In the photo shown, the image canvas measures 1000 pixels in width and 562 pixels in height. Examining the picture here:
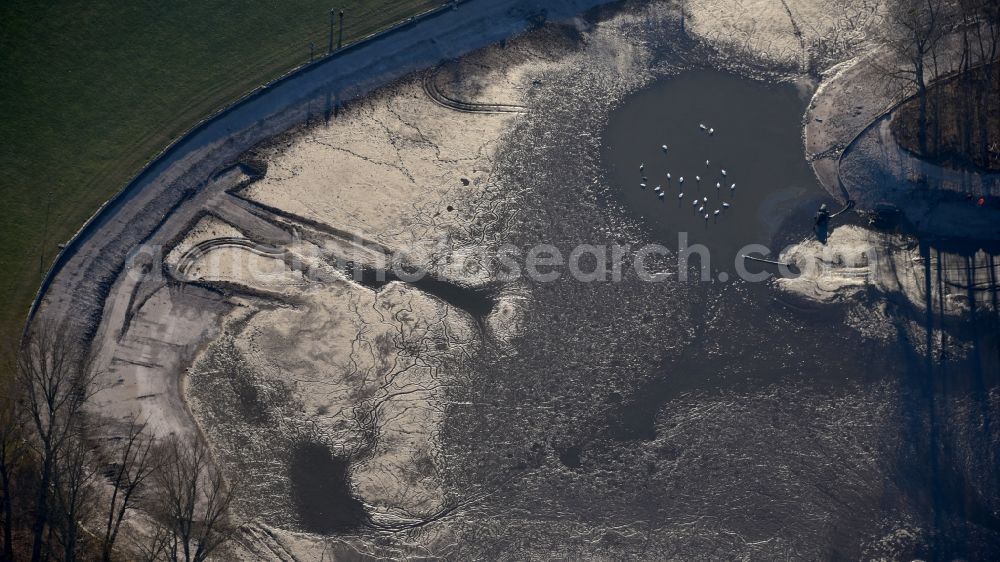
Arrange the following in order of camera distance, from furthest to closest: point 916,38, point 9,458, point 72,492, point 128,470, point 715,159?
1. point 916,38
2. point 715,159
3. point 128,470
4. point 9,458
5. point 72,492

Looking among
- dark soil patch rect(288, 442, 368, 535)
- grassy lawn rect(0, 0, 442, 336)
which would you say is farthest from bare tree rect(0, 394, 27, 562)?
dark soil patch rect(288, 442, 368, 535)

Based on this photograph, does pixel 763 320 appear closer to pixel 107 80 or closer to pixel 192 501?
pixel 192 501

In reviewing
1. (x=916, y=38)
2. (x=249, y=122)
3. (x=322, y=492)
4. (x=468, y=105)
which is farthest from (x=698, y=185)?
(x=322, y=492)

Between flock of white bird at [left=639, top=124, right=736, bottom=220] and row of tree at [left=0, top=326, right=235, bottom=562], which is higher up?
flock of white bird at [left=639, top=124, right=736, bottom=220]

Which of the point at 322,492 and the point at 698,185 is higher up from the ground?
the point at 698,185

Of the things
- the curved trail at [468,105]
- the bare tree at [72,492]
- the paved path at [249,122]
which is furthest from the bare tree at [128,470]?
the curved trail at [468,105]

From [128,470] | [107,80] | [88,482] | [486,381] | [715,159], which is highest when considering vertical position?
[107,80]

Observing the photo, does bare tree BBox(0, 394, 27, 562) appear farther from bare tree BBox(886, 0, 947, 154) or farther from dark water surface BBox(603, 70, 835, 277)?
bare tree BBox(886, 0, 947, 154)
